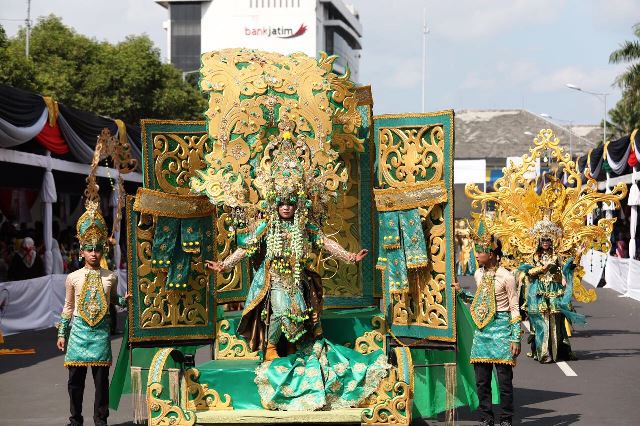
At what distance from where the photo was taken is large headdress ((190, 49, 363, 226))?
10578 mm

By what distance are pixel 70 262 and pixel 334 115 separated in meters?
13.9

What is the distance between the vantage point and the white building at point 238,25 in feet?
443

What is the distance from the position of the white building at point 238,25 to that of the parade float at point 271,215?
4915 inches

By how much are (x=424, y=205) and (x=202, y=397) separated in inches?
103

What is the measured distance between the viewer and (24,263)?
2122cm

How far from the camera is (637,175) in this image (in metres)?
29.8

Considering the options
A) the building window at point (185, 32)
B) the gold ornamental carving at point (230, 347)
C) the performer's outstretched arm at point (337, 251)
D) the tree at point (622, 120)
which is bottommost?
the gold ornamental carving at point (230, 347)

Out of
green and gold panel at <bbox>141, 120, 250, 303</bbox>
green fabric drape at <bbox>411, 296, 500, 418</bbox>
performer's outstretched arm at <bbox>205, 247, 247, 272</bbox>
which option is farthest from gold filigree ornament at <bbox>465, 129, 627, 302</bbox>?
performer's outstretched arm at <bbox>205, 247, 247, 272</bbox>

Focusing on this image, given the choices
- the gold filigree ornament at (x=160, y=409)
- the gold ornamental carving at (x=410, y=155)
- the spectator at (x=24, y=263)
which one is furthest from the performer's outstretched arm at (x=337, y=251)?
the spectator at (x=24, y=263)

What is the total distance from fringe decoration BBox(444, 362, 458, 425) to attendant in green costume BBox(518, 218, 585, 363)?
5674mm

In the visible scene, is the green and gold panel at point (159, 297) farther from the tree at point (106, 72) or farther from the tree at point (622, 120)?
the tree at point (622, 120)

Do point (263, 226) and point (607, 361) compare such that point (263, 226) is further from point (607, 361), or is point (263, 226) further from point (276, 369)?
point (607, 361)

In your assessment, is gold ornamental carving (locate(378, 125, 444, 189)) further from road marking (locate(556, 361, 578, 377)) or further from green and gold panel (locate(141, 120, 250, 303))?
road marking (locate(556, 361, 578, 377))

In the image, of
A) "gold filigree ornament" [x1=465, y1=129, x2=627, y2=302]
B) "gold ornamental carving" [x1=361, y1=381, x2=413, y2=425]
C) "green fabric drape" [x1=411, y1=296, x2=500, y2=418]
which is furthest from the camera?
"gold filigree ornament" [x1=465, y1=129, x2=627, y2=302]
